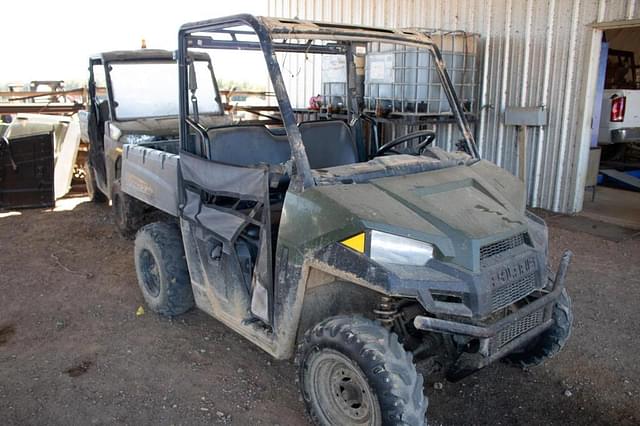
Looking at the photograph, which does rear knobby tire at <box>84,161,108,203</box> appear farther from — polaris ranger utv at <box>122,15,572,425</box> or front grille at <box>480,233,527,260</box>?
front grille at <box>480,233,527,260</box>

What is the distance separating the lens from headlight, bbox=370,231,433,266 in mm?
2338

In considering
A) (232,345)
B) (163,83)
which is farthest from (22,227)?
(232,345)

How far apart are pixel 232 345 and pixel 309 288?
1.25m

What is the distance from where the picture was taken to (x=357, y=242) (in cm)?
235

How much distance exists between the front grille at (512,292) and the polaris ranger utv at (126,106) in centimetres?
448

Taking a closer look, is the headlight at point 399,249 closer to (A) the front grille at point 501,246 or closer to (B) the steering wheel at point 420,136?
(A) the front grille at point 501,246

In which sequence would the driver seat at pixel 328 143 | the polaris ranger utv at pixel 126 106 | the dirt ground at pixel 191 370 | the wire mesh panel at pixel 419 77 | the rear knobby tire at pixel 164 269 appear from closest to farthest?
the dirt ground at pixel 191 370 < the driver seat at pixel 328 143 < the rear knobby tire at pixel 164 269 < the polaris ranger utv at pixel 126 106 < the wire mesh panel at pixel 419 77

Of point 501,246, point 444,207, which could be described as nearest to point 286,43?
point 444,207

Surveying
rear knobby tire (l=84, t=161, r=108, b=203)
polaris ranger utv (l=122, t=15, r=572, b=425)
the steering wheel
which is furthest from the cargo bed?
rear knobby tire (l=84, t=161, r=108, b=203)

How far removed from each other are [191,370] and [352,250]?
5.18 ft

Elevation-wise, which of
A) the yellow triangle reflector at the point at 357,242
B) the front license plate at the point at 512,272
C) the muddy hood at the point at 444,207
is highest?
the muddy hood at the point at 444,207

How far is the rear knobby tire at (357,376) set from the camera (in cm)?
226

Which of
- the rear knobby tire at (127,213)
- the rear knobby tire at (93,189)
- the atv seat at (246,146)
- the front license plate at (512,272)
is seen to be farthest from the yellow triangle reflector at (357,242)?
the rear knobby tire at (93,189)

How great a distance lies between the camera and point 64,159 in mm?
7883
